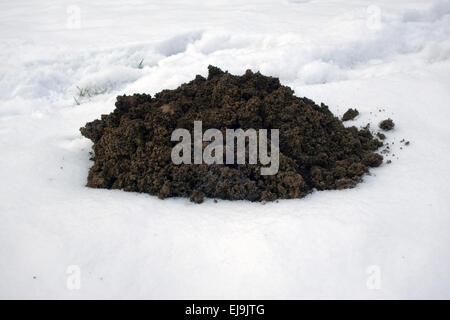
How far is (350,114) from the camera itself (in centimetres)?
499

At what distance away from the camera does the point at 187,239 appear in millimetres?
3119

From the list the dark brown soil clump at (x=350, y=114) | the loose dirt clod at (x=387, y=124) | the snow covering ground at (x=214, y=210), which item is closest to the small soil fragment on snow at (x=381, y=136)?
the snow covering ground at (x=214, y=210)

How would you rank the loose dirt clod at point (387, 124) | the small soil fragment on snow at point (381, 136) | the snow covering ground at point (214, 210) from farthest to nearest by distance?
the loose dirt clod at point (387, 124) < the small soil fragment on snow at point (381, 136) < the snow covering ground at point (214, 210)

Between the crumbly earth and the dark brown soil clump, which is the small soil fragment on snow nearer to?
the crumbly earth

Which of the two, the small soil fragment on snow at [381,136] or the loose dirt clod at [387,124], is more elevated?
the loose dirt clod at [387,124]

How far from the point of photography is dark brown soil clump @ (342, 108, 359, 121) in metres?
4.97

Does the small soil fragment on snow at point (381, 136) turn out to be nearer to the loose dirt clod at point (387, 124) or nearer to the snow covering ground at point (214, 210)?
the snow covering ground at point (214, 210)

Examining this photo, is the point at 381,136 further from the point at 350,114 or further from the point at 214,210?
the point at 214,210

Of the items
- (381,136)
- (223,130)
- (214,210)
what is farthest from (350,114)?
(214,210)

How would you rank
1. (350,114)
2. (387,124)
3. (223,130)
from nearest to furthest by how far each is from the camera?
(223,130) → (387,124) → (350,114)

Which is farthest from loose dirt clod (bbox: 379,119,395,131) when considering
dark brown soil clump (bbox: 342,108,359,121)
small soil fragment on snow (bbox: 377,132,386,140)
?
dark brown soil clump (bbox: 342,108,359,121)

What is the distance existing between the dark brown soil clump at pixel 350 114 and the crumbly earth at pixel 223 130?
50 cm

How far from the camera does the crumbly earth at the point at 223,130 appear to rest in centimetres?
361

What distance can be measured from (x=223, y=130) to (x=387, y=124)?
2198 millimetres
